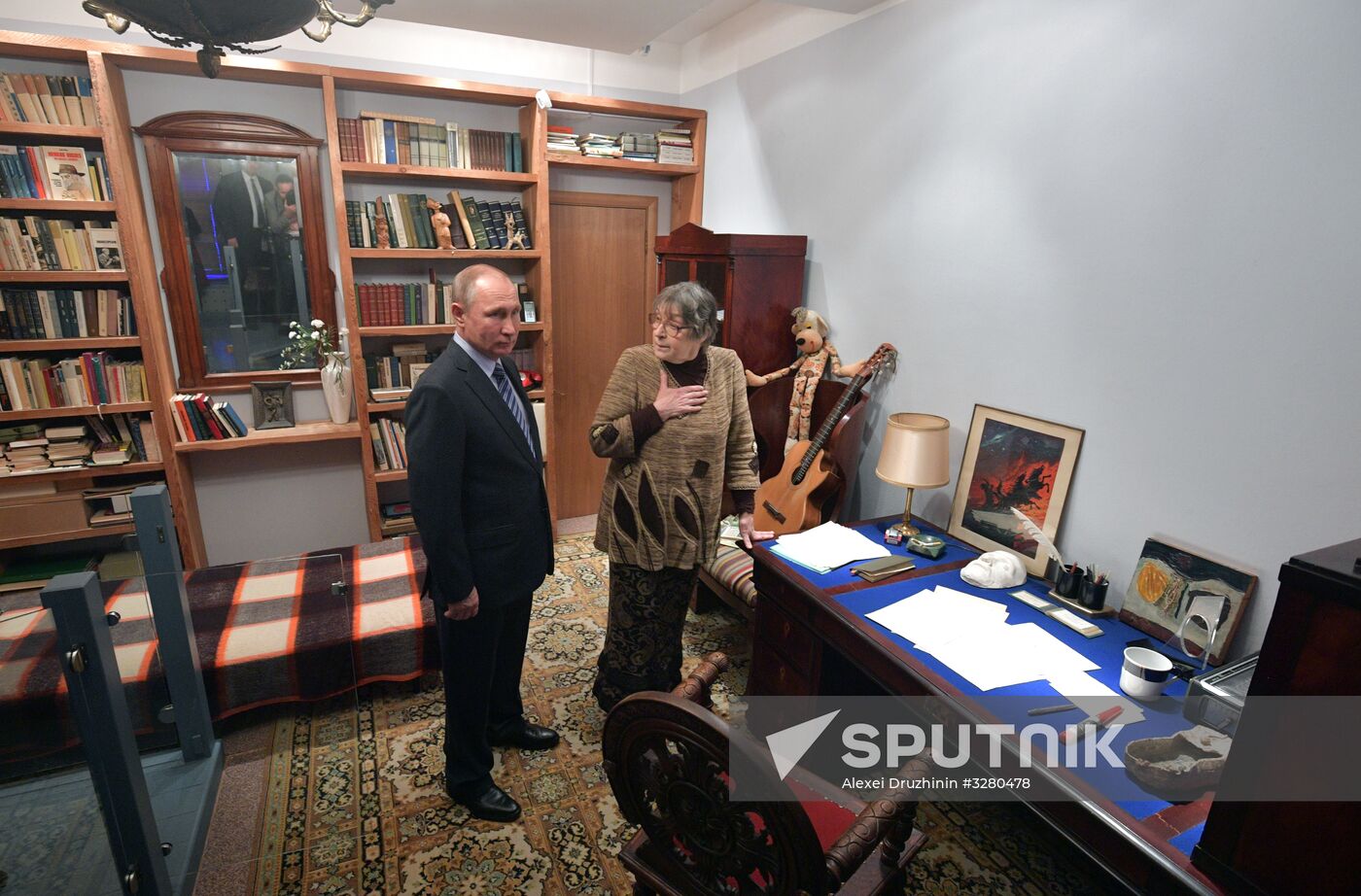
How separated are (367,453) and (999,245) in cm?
303

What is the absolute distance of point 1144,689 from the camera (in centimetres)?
153

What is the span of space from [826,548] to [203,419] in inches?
118

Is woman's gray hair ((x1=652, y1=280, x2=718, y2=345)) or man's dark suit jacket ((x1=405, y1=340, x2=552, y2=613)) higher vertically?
woman's gray hair ((x1=652, y1=280, x2=718, y2=345))

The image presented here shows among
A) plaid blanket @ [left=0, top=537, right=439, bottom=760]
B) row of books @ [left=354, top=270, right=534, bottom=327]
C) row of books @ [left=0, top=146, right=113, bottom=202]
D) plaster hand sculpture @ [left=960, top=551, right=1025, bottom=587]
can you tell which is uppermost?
row of books @ [left=0, top=146, right=113, bottom=202]

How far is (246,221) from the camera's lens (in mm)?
3311

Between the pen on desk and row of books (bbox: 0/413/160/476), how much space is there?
3.80 m

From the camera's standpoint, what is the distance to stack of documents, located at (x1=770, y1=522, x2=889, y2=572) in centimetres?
219

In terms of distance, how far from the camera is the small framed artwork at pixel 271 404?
345 cm

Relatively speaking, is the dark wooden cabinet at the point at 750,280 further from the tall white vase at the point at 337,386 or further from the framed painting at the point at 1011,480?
the tall white vase at the point at 337,386

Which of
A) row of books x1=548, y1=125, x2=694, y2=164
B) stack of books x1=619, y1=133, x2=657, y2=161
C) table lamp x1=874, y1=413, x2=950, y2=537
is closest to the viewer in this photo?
table lamp x1=874, y1=413, x2=950, y2=537

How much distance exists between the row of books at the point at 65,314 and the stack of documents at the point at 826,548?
3093 mm

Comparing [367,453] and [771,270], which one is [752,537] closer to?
[771,270]

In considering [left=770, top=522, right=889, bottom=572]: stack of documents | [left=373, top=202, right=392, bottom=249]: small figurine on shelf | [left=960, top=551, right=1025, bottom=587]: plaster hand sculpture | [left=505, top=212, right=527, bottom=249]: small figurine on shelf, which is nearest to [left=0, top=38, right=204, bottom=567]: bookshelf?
[left=373, top=202, right=392, bottom=249]: small figurine on shelf

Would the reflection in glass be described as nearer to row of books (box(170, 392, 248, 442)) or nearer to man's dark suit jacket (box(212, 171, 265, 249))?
man's dark suit jacket (box(212, 171, 265, 249))
